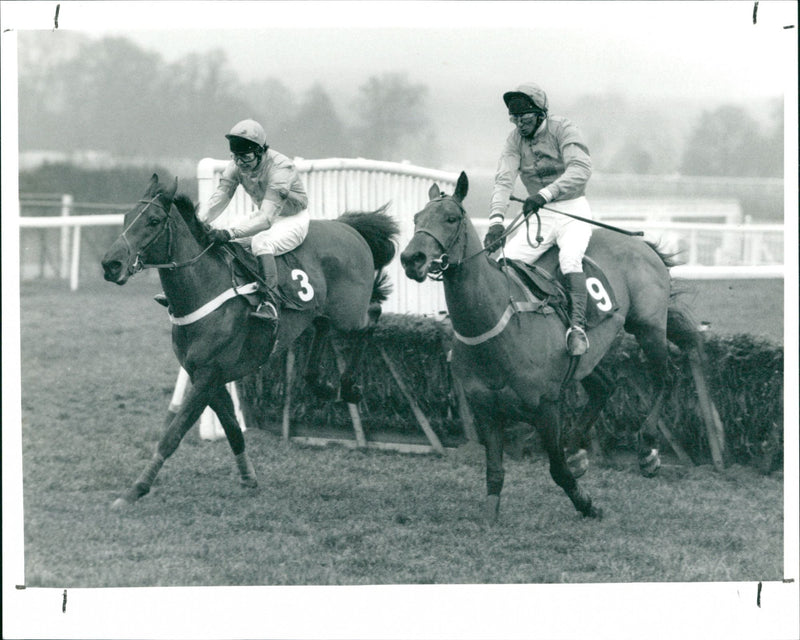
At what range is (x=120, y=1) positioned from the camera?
5.64 metres

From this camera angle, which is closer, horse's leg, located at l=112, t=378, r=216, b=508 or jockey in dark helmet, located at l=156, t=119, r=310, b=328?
horse's leg, located at l=112, t=378, r=216, b=508

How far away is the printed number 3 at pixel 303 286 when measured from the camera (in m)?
6.93

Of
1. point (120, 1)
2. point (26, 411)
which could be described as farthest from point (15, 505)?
point (26, 411)

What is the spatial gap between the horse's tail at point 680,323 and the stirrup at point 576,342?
1.13 meters

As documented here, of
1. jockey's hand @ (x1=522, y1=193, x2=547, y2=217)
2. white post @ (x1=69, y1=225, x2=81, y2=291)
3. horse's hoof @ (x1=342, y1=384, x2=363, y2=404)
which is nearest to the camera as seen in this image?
jockey's hand @ (x1=522, y1=193, x2=547, y2=217)

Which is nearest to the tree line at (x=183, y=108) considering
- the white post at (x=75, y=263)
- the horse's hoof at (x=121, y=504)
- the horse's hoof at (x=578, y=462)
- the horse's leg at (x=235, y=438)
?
the white post at (x=75, y=263)

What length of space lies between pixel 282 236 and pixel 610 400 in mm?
2290

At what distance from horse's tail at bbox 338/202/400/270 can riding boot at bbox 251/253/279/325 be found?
36.0 inches

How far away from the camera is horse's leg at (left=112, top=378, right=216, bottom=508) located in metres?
6.21

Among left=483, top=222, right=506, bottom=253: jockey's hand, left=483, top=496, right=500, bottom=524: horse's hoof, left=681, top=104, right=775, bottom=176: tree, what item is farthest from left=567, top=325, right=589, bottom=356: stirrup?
left=681, top=104, right=775, bottom=176: tree

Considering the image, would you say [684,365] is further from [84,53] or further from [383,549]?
[84,53]

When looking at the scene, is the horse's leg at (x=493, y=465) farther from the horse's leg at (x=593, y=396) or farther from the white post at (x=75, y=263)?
the white post at (x=75, y=263)

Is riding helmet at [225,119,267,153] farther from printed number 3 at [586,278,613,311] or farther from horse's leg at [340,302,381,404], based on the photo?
printed number 3 at [586,278,613,311]

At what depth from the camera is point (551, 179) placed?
20.8ft
